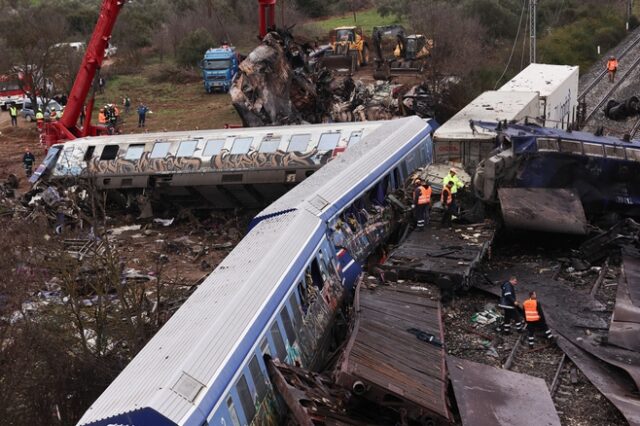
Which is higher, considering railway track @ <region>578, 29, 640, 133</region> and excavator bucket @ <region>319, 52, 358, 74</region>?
excavator bucket @ <region>319, 52, 358, 74</region>

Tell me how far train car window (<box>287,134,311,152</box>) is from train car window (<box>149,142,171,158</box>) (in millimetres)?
3387

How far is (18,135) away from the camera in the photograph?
35.2m

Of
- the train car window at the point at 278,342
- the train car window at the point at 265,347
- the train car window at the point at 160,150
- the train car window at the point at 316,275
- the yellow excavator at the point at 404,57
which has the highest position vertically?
the train car window at the point at 265,347

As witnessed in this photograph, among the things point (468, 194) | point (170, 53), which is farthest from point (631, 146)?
point (170, 53)

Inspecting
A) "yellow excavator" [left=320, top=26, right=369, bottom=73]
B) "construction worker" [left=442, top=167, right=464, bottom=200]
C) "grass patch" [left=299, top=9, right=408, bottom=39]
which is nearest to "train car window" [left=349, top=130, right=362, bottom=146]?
"construction worker" [left=442, top=167, right=464, bottom=200]

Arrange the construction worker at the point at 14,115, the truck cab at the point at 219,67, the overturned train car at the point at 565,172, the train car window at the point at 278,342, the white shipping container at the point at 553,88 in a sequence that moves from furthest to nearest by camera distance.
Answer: the truck cab at the point at 219,67 < the construction worker at the point at 14,115 < the white shipping container at the point at 553,88 < the overturned train car at the point at 565,172 < the train car window at the point at 278,342

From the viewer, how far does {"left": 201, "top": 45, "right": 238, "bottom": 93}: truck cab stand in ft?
131

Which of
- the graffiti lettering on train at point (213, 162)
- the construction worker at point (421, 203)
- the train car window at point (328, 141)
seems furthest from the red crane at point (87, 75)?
the construction worker at point (421, 203)

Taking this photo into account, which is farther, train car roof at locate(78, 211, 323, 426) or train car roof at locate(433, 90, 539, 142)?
train car roof at locate(433, 90, 539, 142)

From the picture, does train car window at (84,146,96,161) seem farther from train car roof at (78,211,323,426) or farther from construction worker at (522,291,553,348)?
construction worker at (522,291,553,348)

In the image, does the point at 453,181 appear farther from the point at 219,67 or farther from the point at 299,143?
the point at 219,67

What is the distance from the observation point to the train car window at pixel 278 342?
10.2 metres

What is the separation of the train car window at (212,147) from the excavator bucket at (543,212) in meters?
7.89

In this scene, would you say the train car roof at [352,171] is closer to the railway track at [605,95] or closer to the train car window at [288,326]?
the train car window at [288,326]
